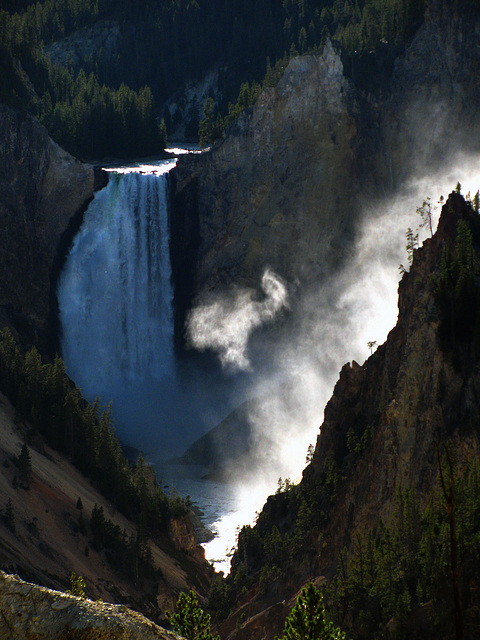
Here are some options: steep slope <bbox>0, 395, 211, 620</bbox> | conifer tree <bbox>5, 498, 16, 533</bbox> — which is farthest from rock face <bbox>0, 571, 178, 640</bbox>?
conifer tree <bbox>5, 498, 16, 533</bbox>

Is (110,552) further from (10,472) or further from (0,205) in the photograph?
(0,205)

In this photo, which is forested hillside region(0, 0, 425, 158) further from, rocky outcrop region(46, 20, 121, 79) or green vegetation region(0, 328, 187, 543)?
green vegetation region(0, 328, 187, 543)

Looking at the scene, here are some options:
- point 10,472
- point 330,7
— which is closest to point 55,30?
point 330,7

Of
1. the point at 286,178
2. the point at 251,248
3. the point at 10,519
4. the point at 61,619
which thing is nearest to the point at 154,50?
the point at 286,178

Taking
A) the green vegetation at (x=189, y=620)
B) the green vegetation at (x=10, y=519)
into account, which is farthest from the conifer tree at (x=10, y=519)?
the green vegetation at (x=189, y=620)

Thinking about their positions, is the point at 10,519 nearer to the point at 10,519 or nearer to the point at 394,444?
the point at 10,519
